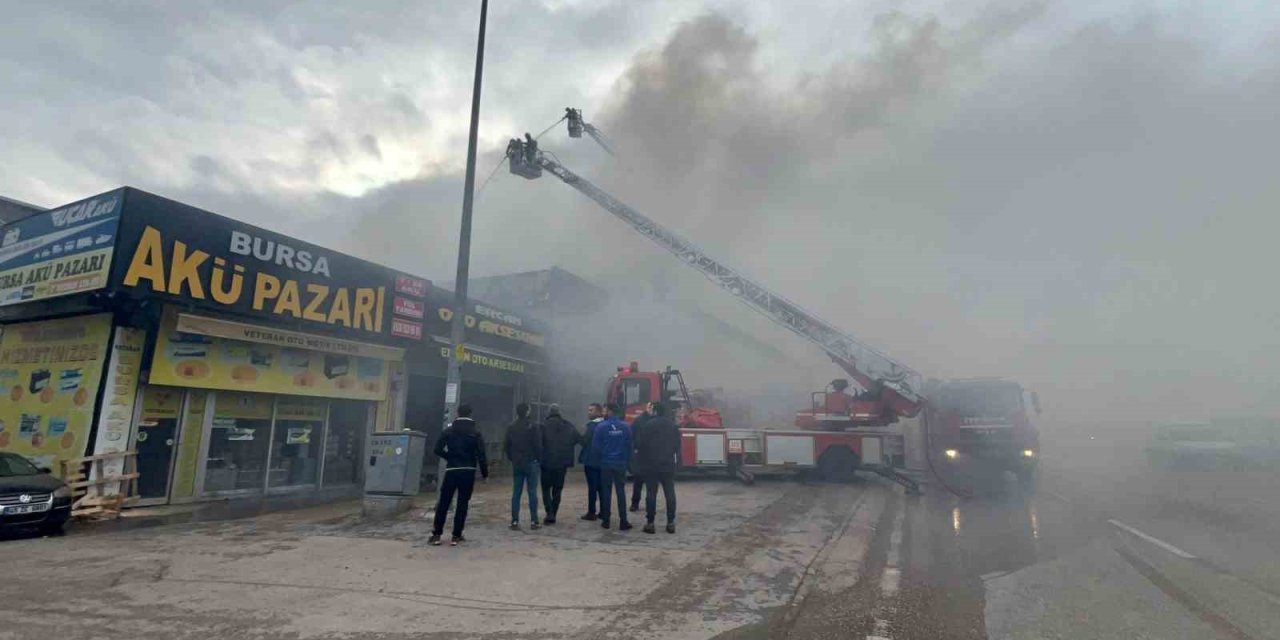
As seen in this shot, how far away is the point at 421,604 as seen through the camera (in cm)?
482

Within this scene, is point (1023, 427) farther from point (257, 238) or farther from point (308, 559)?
point (257, 238)

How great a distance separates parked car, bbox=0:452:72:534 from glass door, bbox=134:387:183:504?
1354mm

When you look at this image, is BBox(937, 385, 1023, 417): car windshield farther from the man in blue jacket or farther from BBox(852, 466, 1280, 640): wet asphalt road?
the man in blue jacket

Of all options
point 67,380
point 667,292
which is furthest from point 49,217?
point 667,292

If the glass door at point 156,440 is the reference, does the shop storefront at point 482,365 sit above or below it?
above

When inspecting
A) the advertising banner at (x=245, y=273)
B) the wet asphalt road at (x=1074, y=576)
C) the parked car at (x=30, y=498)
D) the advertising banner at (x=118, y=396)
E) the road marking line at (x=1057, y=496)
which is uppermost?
the advertising banner at (x=245, y=273)

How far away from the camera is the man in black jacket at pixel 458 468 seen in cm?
699

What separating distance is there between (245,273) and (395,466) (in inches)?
176

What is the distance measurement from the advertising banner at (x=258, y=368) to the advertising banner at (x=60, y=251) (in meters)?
1.16

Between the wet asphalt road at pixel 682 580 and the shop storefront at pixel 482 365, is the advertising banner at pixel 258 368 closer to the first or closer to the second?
the shop storefront at pixel 482 365

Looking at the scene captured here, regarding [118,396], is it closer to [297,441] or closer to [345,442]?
[297,441]

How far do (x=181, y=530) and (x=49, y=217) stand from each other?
6275 millimetres

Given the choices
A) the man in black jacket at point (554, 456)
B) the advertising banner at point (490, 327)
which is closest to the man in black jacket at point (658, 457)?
the man in black jacket at point (554, 456)

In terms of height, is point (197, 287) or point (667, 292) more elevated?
point (667, 292)
